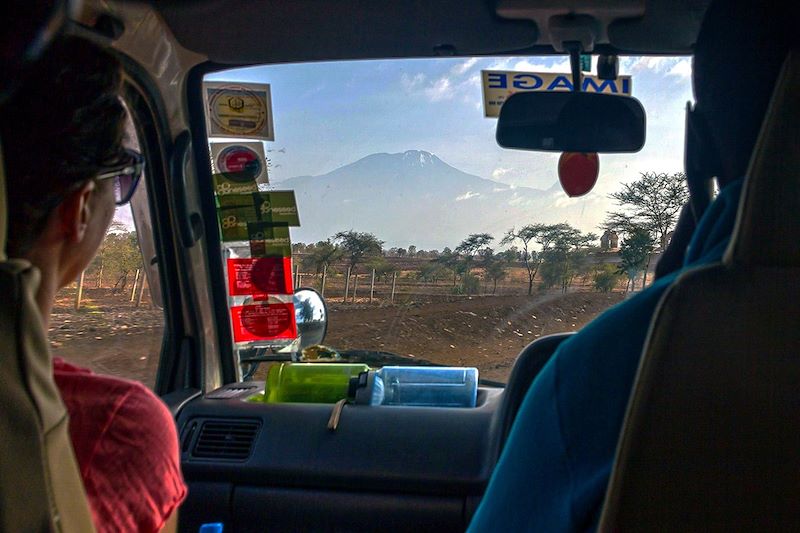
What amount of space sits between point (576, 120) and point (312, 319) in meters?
1.46

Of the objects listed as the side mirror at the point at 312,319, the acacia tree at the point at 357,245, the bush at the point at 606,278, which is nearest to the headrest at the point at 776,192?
the bush at the point at 606,278

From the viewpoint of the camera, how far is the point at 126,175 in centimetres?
186

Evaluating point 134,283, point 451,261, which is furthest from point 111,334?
point 451,261

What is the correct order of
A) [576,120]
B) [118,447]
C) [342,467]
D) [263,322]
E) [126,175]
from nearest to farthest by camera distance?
[118,447]
[126,175]
[576,120]
[342,467]
[263,322]

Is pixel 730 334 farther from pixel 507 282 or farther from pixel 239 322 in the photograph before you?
pixel 239 322

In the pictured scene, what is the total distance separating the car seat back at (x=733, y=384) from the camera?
1.17 m

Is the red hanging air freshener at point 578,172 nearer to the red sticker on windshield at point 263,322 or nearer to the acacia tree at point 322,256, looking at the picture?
the acacia tree at point 322,256

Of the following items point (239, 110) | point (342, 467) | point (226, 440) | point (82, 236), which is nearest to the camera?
point (82, 236)

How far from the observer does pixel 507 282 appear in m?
3.48

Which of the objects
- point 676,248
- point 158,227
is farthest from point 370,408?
point 676,248

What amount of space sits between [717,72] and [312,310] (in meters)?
2.50

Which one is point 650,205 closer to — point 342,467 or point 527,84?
point 527,84

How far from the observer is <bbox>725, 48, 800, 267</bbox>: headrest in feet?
3.79

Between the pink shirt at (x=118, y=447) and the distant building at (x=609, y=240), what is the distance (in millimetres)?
2291
